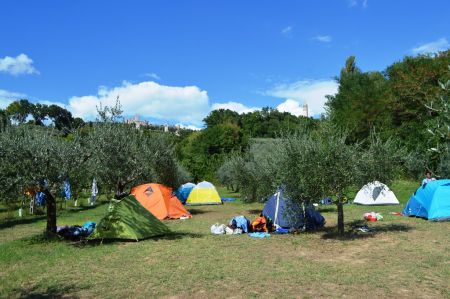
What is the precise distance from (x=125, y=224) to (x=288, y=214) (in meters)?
5.84

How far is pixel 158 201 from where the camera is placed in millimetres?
20781

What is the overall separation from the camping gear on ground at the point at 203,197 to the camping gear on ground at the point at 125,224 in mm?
16198

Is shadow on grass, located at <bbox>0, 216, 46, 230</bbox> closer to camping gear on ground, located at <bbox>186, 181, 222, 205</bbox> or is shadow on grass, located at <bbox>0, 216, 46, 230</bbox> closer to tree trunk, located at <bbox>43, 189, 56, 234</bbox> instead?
tree trunk, located at <bbox>43, 189, 56, 234</bbox>

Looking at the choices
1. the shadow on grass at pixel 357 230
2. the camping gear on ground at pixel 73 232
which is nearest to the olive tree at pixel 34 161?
the camping gear on ground at pixel 73 232

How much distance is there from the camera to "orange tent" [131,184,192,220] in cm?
2062

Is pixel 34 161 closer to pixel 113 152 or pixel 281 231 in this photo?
pixel 113 152

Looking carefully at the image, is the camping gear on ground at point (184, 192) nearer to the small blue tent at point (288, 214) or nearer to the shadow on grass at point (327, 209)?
the shadow on grass at point (327, 209)

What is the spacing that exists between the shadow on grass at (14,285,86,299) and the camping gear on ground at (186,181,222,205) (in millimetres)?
22238

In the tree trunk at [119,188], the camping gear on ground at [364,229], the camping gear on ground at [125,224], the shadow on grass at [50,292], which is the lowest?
the shadow on grass at [50,292]

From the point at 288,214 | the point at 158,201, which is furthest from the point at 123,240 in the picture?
the point at 158,201

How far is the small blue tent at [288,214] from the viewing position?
49.5 ft

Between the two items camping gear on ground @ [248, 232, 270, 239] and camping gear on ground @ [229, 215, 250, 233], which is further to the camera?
camping gear on ground @ [229, 215, 250, 233]

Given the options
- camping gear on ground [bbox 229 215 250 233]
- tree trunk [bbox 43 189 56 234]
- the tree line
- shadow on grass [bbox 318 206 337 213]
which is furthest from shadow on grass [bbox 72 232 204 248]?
shadow on grass [bbox 318 206 337 213]

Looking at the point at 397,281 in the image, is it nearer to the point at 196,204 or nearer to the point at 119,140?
the point at 119,140
